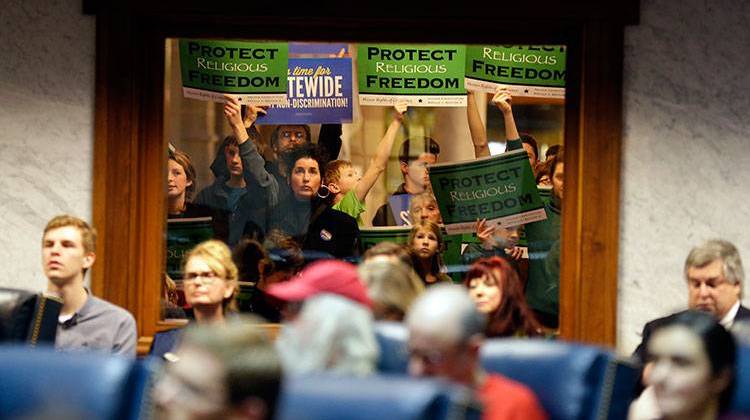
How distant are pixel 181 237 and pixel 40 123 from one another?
0.84m

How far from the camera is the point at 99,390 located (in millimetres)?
3594

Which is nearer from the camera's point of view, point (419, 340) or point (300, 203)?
point (419, 340)

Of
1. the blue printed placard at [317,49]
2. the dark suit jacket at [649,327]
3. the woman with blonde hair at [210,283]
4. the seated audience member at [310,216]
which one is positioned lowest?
the dark suit jacket at [649,327]

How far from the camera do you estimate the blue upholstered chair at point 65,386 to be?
3.57 m

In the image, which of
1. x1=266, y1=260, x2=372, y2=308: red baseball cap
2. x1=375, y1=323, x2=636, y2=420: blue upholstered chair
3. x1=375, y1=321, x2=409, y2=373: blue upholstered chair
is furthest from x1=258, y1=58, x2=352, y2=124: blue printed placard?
x1=375, y1=323, x2=636, y2=420: blue upholstered chair

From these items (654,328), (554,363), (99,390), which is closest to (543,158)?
(654,328)

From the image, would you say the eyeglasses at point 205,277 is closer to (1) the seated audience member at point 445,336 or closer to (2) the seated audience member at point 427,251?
(2) the seated audience member at point 427,251

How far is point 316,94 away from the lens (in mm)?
7227

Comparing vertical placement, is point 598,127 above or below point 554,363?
above

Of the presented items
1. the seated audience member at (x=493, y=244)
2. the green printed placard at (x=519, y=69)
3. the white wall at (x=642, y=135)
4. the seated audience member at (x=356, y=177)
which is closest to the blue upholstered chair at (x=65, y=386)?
the white wall at (x=642, y=135)

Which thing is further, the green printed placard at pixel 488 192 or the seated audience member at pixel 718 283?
the green printed placard at pixel 488 192

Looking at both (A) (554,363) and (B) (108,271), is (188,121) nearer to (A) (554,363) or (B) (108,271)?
(B) (108,271)

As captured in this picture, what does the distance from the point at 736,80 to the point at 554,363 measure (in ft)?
8.28

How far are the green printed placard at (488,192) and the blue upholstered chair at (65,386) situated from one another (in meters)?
3.48
